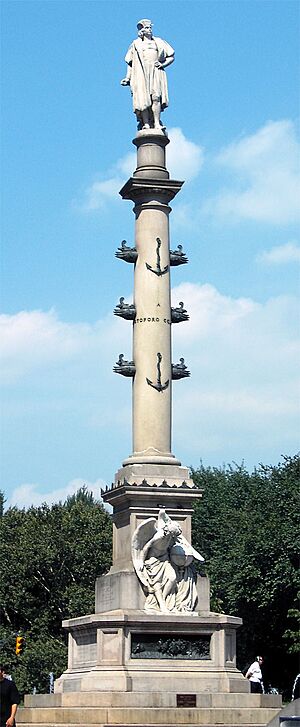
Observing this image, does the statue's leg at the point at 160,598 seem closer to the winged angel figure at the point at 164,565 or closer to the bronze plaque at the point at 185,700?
the winged angel figure at the point at 164,565

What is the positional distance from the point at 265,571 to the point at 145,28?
27.6m

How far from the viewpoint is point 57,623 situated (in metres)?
62.3

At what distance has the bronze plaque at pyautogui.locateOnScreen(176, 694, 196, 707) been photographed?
28297 mm

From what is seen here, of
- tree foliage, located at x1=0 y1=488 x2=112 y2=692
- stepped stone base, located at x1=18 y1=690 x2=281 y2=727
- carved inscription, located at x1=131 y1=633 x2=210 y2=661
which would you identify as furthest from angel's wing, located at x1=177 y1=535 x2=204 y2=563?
tree foliage, located at x1=0 y1=488 x2=112 y2=692

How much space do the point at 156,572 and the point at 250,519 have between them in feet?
94.9

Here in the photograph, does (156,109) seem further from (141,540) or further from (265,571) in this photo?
(265,571)

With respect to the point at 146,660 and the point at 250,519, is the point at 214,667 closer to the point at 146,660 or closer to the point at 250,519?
the point at 146,660

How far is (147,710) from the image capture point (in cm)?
2728

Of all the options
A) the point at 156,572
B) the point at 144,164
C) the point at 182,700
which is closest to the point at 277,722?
the point at 182,700

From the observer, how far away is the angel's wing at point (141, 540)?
1183 inches

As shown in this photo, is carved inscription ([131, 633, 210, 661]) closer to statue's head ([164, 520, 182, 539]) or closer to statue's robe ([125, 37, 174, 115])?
statue's head ([164, 520, 182, 539])

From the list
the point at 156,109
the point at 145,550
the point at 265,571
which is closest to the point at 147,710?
the point at 145,550

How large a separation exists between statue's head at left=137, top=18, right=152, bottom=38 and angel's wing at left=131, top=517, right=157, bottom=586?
473 inches

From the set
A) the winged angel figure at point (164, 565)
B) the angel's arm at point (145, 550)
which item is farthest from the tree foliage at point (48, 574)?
the angel's arm at point (145, 550)
